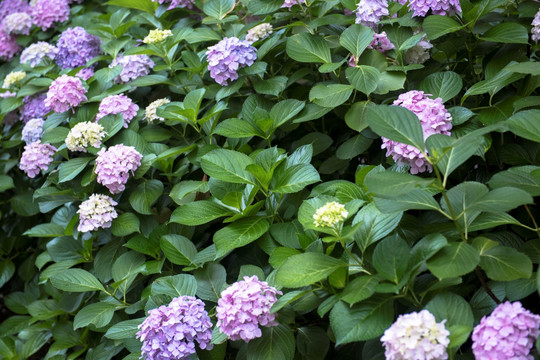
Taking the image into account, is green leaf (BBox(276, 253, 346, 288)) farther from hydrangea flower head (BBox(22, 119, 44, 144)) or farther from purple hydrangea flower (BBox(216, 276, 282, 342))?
hydrangea flower head (BBox(22, 119, 44, 144))

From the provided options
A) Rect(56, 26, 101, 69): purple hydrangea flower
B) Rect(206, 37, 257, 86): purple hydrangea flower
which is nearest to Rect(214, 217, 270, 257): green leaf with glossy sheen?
Rect(206, 37, 257, 86): purple hydrangea flower

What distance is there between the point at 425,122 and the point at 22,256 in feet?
6.57

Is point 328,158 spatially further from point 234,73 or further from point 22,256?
point 22,256

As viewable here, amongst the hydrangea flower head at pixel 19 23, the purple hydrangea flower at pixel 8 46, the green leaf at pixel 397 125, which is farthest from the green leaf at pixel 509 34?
the purple hydrangea flower at pixel 8 46

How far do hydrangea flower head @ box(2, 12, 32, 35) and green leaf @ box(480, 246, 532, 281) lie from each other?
2658mm

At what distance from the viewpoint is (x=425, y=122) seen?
1.54m

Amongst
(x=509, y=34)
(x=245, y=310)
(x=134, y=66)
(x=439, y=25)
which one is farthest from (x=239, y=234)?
(x=134, y=66)

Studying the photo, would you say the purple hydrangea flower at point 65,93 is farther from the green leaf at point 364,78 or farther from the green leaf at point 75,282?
the green leaf at point 364,78

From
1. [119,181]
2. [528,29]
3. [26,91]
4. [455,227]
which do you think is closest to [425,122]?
[455,227]

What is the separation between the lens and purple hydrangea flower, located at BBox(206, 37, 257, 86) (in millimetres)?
1984

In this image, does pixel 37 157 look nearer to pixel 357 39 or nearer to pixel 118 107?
pixel 118 107

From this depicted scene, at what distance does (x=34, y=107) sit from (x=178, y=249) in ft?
4.01

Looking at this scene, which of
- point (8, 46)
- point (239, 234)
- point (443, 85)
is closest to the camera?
point (239, 234)

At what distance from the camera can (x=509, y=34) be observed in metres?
1.75
